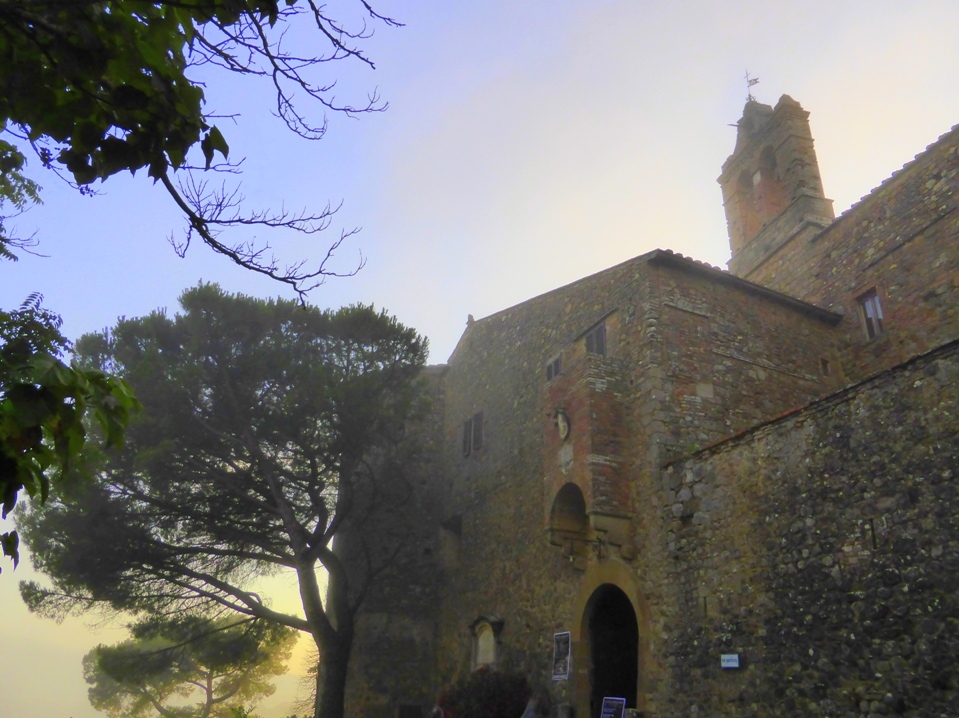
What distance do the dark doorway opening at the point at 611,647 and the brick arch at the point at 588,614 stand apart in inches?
4.5

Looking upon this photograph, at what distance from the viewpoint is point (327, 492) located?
1750cm

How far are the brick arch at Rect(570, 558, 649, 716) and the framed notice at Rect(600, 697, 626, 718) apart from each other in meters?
0.33

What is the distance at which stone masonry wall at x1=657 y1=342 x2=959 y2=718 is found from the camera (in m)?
7.13

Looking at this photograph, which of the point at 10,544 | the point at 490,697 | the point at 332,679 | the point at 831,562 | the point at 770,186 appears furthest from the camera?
the point at 770,186

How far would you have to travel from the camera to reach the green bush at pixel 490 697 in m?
12.7

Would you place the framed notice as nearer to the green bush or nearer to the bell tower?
the green bush

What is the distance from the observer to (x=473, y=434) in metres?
18.6

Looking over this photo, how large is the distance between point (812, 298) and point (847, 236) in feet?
4.63

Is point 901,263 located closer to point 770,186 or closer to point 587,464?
point 587,464

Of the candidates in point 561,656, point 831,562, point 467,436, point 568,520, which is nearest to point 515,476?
point 467,436

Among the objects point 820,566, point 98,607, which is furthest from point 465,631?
point 820,566

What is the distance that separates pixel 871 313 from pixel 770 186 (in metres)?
7.51

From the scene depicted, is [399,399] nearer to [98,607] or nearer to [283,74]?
[98,607]

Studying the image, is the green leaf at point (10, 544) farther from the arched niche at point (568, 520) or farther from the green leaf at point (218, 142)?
the arched niche at point (568, 520)
